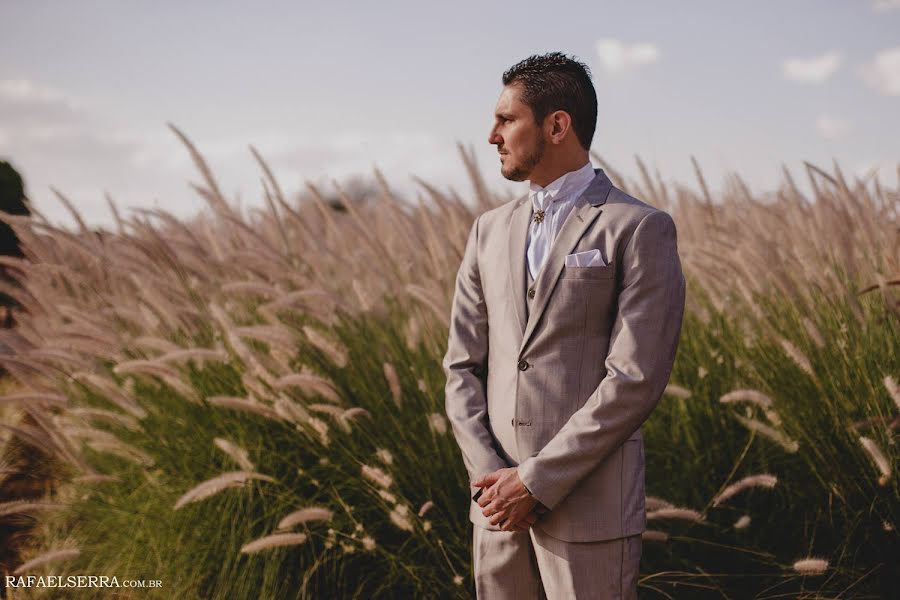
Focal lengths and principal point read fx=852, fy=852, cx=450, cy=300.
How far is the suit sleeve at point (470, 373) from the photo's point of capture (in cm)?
180

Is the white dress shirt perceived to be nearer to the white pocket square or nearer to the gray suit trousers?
the white pocket square

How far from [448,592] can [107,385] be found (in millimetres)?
1347

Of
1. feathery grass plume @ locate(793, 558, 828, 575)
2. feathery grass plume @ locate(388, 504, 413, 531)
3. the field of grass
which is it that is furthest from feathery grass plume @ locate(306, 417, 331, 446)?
feathery grass plume @ locate(793, 558, 828, 575)

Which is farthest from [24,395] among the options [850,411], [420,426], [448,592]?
[850,411]

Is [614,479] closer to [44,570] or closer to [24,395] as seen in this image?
[24,395]

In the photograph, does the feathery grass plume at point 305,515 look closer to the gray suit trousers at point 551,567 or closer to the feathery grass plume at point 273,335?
the feathery grass plume at point 273,335

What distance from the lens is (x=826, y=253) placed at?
3.36 metres

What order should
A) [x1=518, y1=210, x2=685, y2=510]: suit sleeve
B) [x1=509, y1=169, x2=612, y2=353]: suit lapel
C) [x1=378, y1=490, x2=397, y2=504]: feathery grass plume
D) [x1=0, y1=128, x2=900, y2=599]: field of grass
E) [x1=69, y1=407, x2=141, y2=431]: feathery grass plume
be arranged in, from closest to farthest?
[x1=518, y1=210, x2=685, y2=510]: suit sleeve < [x1=509, y1=169, x2=612, y2=353]: suit lapel < [x1=378, y1=490, x2=397, y2=504]: feathery grass plume < [x1=0, y1=128, x2=900, y2=599]: field of grass < [x1=69, y1=407, x2=141, y2=431]: feathery grass plume

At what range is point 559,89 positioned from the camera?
177 cm

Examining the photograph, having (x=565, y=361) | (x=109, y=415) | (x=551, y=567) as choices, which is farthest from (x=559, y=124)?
(x=109, y=415)

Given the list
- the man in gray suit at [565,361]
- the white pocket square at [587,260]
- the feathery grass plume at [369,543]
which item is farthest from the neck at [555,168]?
the feathery grass plume at [369,543]

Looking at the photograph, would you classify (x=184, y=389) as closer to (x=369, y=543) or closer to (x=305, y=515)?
(x=305, y=515)

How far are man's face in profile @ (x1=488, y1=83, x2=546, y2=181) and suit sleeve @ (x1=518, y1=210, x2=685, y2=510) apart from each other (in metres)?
0.27

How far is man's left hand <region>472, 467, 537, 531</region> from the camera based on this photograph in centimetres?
167
